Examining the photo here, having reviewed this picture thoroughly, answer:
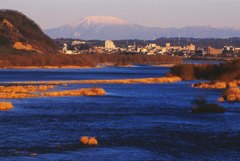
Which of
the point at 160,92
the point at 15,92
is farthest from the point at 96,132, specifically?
the point at 160,92

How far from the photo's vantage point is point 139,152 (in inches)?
1230

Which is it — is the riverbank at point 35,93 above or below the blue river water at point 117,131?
below

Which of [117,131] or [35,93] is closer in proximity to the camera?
[117,131]

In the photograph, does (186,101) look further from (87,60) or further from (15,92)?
(87,60)

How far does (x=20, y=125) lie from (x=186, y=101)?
2285 centimetres

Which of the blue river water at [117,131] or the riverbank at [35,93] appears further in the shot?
the riverbank at [35,93]

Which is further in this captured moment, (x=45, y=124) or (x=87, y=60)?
(x=87, y=60)

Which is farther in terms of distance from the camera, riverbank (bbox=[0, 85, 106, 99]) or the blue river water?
riverbank (bbox=[0, 85, 106, 99])

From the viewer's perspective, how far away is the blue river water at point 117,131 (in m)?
30.5

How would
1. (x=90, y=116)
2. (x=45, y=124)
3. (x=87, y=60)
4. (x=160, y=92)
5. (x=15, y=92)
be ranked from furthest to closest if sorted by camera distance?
(x=87, y=60), (x=160, y=92), (x=15, y=92), (x=90, y=116), (x=45, y=124)

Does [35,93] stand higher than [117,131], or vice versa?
[117,131]

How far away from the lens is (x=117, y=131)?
37.8 meters

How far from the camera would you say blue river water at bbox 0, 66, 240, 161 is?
30.5m

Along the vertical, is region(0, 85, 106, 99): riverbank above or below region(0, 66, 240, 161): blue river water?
below
